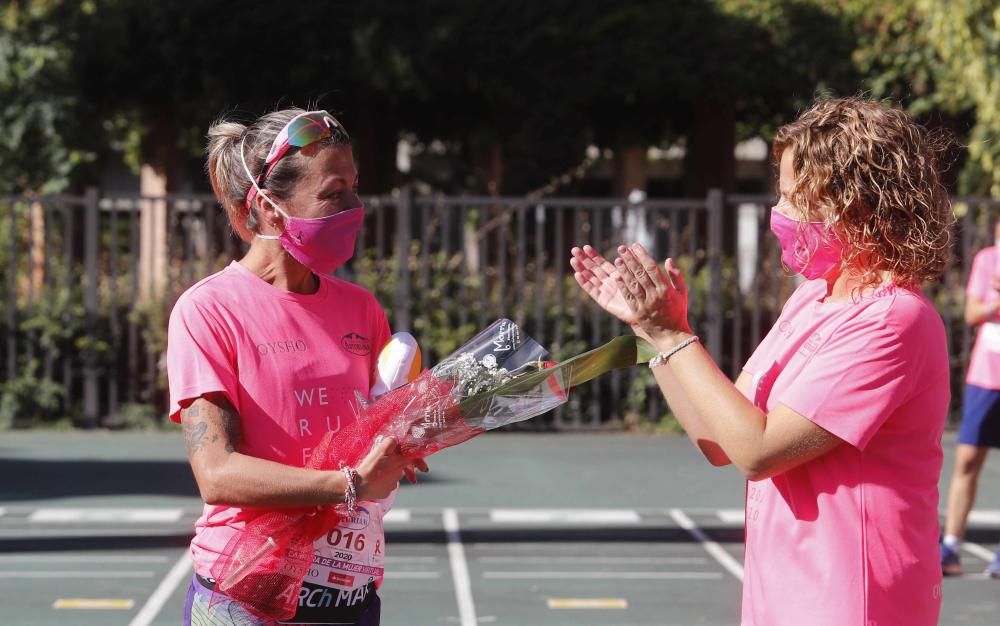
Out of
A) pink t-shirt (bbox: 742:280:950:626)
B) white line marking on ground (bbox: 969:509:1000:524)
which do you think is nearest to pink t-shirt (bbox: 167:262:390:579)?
Result: pink t-shirt (bbox: 742:280:950:626)

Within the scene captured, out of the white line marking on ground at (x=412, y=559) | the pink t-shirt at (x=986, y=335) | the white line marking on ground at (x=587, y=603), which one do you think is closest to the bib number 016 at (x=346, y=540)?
the white line marking on ground at (x=587, y=603)

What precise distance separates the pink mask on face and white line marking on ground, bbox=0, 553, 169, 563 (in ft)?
15.4

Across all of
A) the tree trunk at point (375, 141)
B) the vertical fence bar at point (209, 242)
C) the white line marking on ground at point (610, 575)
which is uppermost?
the tree trunk at point (375, 141)

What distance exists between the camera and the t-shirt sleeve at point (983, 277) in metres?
7.10

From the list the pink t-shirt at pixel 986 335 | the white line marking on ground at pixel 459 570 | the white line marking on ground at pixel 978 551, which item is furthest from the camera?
the white line marking on ground at pixel 978 551

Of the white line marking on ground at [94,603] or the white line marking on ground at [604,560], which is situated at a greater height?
the white line marking on ground at [604,560]

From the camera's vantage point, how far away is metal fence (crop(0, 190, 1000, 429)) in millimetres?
12141

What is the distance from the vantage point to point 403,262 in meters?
12.2

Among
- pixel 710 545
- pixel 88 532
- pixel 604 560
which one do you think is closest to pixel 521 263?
pixel 710 545

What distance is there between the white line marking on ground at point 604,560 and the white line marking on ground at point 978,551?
150 centimetres

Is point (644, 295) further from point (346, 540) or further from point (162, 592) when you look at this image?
point (162, 592)

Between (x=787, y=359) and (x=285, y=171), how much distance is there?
41.0 inches

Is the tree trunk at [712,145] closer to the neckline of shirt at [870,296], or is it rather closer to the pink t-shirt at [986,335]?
the pink t-shirt at [986,335]

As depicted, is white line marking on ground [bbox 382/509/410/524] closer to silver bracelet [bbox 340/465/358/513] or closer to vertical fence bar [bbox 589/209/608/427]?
vertical fence bar [bbox 589/209/608/427]
